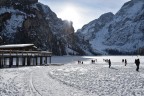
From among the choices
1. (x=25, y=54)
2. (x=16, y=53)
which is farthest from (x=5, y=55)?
(x=25, y=54)

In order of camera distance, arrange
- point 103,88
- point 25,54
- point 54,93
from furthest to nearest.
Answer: point 25,54
point 103,88
point 54,93

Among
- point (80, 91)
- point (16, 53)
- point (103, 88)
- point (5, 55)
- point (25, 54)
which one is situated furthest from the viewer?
point (25, 54)

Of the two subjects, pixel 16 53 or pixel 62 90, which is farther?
pixel 16 53

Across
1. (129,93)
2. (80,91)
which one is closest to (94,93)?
(80,91)

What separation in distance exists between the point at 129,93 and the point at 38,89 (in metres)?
8.52

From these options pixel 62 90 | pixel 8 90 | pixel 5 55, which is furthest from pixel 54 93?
pixel 5 55

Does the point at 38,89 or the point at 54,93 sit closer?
the point at 54,93

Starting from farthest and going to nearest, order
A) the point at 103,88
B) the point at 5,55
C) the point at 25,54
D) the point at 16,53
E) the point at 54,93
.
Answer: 1. the point at 25,54
2. the point at 16,53
3. the point at 5,55
4. the point at 103,88
5. the point at 54,93

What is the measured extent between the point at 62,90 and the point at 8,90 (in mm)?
5063

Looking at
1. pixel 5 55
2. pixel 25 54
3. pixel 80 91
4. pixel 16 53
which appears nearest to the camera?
pixel 80 91

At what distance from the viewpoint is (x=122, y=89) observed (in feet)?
94.9

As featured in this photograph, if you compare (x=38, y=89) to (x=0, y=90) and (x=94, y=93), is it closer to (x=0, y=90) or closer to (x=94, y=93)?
(x=0, y=90)

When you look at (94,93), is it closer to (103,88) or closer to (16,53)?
(103,88)

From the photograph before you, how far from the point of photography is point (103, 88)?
29.5m
